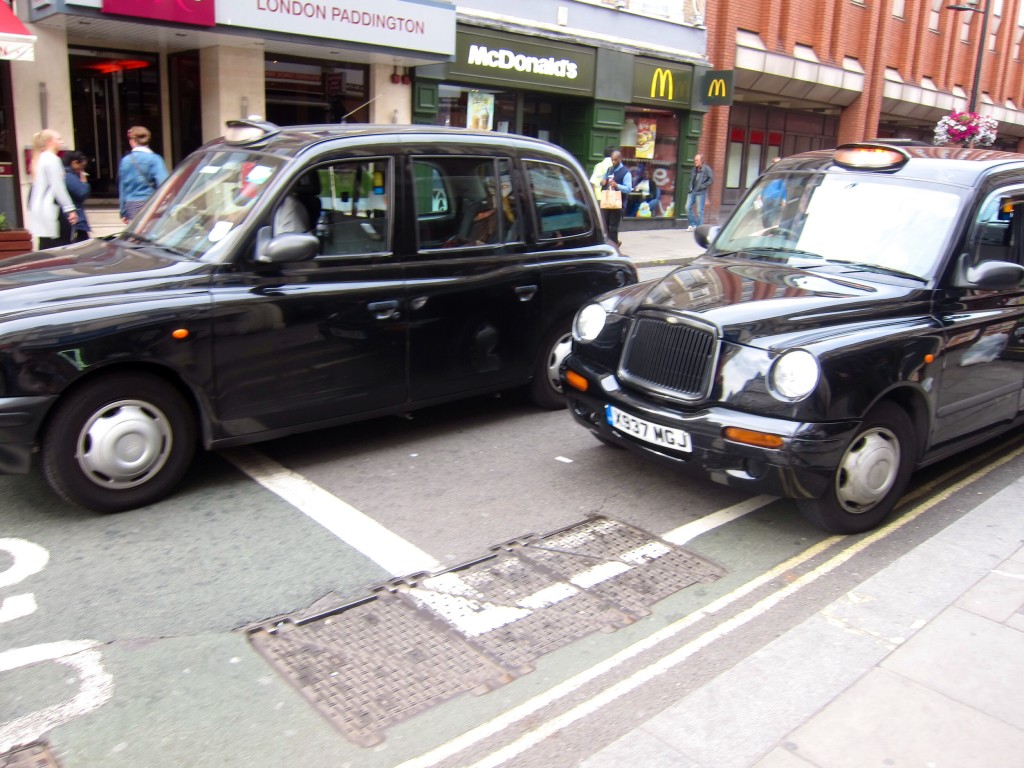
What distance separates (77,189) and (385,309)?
20.0 ft

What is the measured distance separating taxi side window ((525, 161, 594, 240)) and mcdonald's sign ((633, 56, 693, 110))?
15417 mm

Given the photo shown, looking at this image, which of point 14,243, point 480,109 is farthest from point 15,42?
point 480,109

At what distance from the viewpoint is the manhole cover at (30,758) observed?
9.12 feet

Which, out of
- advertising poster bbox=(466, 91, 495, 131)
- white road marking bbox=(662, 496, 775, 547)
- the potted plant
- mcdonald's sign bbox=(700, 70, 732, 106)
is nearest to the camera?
white road marking bbox=(662, 496, 775, 547)

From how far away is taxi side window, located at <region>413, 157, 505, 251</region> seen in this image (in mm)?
5621

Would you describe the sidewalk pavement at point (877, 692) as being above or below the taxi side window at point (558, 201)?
below

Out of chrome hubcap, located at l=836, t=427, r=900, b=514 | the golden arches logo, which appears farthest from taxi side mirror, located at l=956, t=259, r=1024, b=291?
the golden arches logo

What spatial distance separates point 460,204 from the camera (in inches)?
230

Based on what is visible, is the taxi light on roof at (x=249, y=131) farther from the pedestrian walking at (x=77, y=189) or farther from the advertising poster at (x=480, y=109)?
the advertising poster at (x=480, y=109)

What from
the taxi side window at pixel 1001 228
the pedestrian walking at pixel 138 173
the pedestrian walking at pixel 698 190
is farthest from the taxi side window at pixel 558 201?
the pedestrian walking at pixel 698 190

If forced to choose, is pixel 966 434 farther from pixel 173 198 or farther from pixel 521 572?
pixel 173 198

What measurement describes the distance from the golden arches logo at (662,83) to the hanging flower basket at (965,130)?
6.62 metres

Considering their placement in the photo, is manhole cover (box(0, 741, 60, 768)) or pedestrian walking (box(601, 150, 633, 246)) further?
pedestrian walking (box(601, 150, 633, 246))

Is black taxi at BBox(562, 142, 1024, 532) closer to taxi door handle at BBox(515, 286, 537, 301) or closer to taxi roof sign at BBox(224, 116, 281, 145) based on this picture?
taxi door handle at BBox(515, 286, 537, 301)
